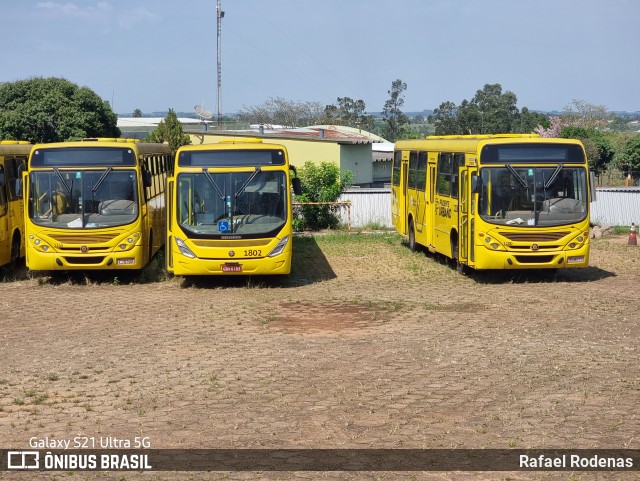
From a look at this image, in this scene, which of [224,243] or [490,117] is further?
[490,117]

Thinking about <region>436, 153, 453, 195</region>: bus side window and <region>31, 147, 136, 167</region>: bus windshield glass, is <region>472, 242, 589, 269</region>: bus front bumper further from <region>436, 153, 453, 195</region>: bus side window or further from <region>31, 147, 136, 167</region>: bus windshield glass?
<region>31, 147, 136, 167</region>: bus windshield glass

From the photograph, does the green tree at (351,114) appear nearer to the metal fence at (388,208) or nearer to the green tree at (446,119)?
the green tree at (446,119)

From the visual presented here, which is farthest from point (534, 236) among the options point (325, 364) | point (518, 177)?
point (325, 364)

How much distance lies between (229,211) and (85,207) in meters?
3.06

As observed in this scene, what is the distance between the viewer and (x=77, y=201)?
66.8 feet

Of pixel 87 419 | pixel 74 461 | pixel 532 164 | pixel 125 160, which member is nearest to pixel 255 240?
pixel 125 160

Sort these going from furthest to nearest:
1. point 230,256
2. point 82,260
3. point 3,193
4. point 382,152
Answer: point 382,152 < point 3,193 < point 82,260 < point 230,256

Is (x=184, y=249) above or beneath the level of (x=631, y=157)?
beneath

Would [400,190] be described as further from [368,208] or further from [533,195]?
[533,195]

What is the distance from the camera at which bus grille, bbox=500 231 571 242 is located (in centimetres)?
1972

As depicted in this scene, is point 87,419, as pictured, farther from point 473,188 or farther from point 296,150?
point 296,150

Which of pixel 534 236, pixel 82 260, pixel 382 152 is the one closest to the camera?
pixel 534 236

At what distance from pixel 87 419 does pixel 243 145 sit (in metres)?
10.8

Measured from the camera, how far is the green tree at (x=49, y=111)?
5769 cm
